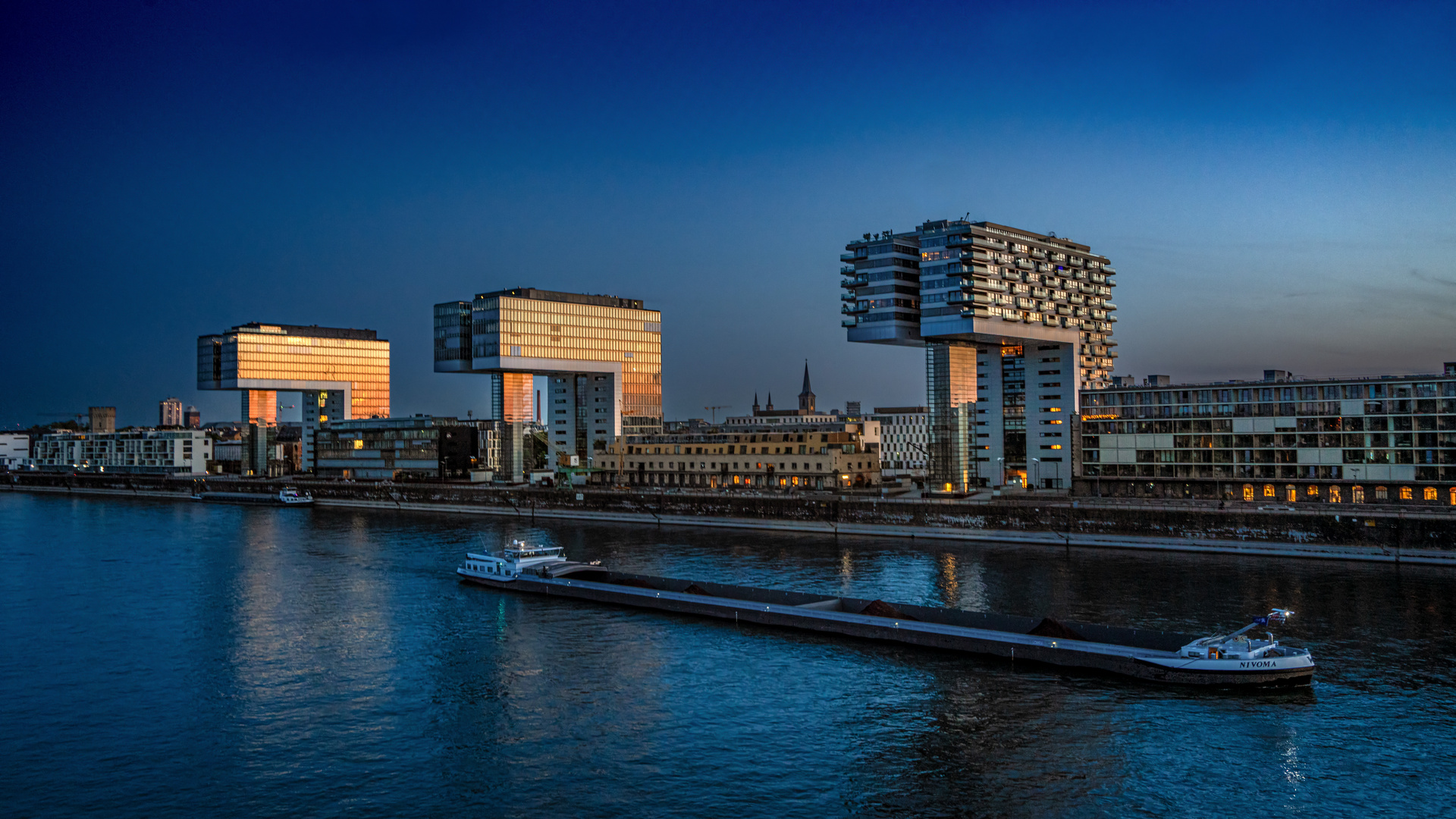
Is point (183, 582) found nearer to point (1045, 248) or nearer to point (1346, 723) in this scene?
point (1346, 723)

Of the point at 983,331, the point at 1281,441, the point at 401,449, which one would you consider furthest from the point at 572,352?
the point at 1281,441

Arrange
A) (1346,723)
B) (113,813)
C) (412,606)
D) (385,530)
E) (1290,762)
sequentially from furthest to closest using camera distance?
1. (385,530)
2. (412,606)
3. (1346,723)
4. (1290,762)
5. (113,813)

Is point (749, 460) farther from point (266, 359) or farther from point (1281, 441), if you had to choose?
point (266, 359)

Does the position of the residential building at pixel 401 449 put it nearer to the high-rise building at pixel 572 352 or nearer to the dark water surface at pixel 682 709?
the high-rise building at pixel 572 352

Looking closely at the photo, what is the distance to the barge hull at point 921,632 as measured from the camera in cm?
3888

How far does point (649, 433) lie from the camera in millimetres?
154750

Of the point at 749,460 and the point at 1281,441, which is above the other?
the point at 1281,441

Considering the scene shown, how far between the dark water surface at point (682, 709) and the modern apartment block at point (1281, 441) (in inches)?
1117

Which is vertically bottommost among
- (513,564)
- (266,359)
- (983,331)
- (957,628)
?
(957,628)

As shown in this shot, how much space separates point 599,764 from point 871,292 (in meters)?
89.5

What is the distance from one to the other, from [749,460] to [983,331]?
117 ft

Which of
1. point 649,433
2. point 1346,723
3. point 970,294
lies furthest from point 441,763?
point 649,433

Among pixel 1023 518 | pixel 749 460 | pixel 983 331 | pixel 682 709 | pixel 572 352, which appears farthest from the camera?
pixel 572 352

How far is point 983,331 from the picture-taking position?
109 meters
